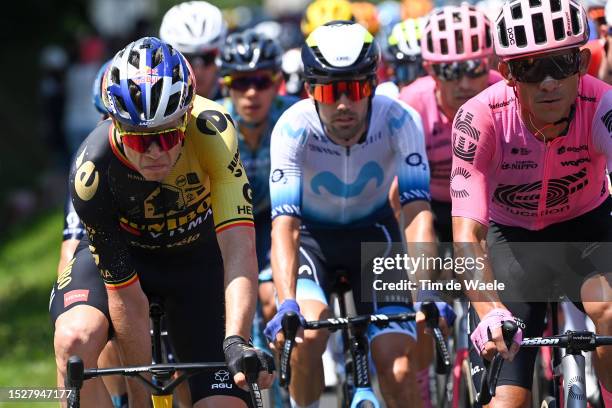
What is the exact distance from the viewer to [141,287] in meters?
6.51

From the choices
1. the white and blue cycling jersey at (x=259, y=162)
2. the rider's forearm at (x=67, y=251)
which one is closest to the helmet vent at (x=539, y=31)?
the rider's forearm at (x=67, y=251)

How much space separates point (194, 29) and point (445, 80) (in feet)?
8.06

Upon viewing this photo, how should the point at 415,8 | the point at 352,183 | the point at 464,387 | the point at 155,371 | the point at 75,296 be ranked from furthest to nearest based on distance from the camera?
the point at 415,8 < the point at 464,387 < the point at 352,183 < the point at 75,296 < the point at 155,371

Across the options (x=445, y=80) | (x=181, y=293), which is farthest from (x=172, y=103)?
(x=445, y=80)

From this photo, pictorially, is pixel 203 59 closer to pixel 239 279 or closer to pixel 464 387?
pixel 464 387

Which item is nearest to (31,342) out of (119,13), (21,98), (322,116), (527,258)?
(322,116)

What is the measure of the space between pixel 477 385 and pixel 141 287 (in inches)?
65.2

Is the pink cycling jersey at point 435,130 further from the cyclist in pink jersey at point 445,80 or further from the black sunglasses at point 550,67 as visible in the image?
the black sunglasses at point 550,67

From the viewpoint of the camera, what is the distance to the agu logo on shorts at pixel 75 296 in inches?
245

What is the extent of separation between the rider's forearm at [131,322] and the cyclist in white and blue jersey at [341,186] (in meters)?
0.90

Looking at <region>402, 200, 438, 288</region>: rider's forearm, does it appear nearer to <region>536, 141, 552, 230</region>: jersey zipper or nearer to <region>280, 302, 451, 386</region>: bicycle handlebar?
<region>280, 302, 451, 386</region>: bicycle handlebar

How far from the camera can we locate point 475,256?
607 cm

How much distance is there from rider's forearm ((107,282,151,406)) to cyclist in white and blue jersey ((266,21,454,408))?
90 cm

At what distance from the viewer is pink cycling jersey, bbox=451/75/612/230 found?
6.16 metres
